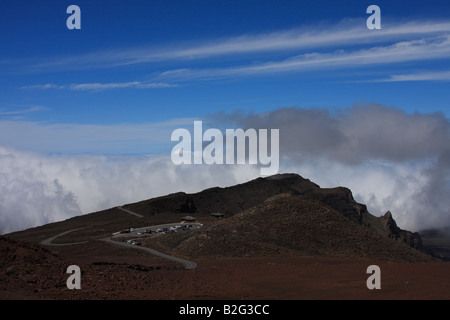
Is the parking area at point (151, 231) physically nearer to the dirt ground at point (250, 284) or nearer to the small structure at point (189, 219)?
the small structure at point (189, 219)

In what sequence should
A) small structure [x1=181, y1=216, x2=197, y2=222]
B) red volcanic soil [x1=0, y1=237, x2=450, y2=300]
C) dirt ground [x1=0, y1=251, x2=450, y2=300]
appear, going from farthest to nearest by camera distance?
1. small structure [x1=181, y1=216, x2=197, y2=222]
2. red volcanic soil [x1=0, y1=237, x2=450, y2=300]
3. dirt ground [x1=0, y1=251, x2=450, y2=300]

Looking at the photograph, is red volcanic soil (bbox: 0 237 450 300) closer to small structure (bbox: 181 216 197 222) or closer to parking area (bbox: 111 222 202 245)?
parking area (bbox: 111 222 202 245)

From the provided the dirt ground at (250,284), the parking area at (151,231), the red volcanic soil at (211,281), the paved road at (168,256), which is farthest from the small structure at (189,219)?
the red volcanic soil at (211,281)

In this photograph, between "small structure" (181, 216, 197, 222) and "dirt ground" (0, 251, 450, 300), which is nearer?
"dirt ground" (0, 251, 450, 300)

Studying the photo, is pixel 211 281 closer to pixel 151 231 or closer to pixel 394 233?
pixel 151 231

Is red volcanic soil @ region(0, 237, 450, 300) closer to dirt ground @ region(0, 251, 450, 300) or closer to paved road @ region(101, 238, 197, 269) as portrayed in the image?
dirt ground @ region(0, 251, 450, 300)

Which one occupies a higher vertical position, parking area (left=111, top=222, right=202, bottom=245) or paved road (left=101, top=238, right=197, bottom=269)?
parking area (left=111, top=222, right=202, bottom=245)

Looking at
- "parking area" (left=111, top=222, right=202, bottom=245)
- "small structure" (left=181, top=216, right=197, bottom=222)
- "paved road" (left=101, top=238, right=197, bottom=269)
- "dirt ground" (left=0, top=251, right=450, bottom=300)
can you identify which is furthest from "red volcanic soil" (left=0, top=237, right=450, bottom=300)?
"small structure" (left=181, top=216, right=197, bottom=222)

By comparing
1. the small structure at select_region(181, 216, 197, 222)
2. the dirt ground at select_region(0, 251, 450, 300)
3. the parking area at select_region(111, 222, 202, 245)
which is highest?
the small structure at select_region(181, 216, 197, 222)

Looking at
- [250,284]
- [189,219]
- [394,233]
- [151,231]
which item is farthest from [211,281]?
[394,233]

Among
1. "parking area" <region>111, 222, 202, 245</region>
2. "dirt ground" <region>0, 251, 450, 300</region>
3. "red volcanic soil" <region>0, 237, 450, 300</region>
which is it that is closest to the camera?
"dirt ground" <region>0, 251, 450, 300</region>
